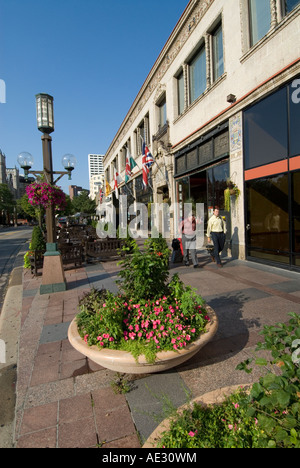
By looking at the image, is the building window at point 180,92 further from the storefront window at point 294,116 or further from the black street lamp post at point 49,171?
the black street lamp post at point 49,171

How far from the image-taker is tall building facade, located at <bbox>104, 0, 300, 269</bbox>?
648 centimetres

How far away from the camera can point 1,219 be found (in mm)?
78688

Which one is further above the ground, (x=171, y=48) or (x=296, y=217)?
(x=171, y=48)

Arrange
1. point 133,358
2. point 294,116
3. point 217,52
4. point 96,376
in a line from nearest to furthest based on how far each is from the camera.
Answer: point 133,358 → point 96,376 → point 294,116 → point 217,52

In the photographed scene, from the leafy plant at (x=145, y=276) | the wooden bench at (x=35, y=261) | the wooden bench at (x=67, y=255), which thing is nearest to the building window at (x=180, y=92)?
the wooden bench at (x=67, y=255)

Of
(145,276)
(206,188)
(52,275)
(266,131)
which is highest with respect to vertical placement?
(266,131)

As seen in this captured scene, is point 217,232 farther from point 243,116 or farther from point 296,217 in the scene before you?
point 243,116

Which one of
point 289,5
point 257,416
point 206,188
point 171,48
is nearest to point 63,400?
point 257,416

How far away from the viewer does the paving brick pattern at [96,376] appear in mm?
2006

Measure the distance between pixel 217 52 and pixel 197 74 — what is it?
1633mm

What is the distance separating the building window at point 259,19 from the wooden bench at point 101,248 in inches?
317

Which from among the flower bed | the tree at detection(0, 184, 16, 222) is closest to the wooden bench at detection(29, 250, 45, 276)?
the flower bed

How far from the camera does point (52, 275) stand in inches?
237
